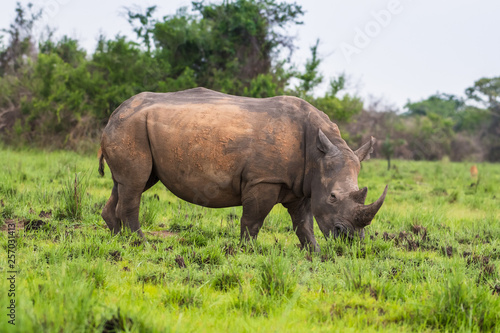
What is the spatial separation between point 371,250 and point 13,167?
659 cm

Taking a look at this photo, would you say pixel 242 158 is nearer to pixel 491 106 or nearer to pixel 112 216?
pixel 112 216

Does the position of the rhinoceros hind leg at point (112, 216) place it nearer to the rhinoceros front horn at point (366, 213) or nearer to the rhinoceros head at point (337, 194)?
the rhinoceros head at point (337, 194)

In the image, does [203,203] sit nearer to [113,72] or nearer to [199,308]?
[199,308]

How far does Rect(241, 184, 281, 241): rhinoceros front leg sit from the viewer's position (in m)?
4.97

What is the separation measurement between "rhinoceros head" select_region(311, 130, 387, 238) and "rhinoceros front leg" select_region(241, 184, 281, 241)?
409 millimetres

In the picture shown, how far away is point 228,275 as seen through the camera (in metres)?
3.75

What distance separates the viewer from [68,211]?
19.2 ft

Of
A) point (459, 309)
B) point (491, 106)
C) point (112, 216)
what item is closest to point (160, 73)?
point (112, 216)

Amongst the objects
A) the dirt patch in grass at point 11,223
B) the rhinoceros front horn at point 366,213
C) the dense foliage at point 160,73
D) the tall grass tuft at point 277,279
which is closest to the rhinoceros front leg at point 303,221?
the rhinoceros front horn at point 366,213

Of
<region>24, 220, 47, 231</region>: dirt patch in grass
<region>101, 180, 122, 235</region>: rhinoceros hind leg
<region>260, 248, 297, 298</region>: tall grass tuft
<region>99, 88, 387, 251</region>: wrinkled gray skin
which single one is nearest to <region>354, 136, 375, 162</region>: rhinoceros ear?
<region>99, 88, 387, 251</region>: wrinkled gray skin

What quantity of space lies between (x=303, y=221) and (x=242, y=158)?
0.99 m

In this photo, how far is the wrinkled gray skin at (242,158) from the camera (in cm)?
491

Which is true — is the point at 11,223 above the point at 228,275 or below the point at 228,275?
below

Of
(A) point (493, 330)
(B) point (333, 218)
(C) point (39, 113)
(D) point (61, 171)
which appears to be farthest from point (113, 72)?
(A) point (493, 330)
